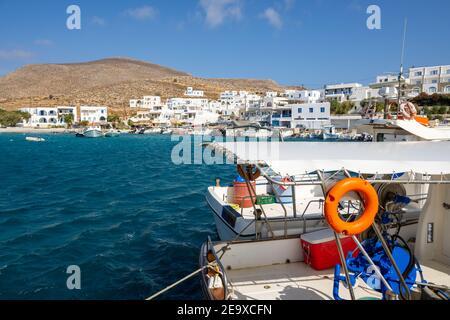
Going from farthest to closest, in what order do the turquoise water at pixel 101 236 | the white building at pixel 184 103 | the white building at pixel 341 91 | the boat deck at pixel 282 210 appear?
1. the white building at pixel 184 103
2. the white building at pixel 341 91
3. the boat deck at pixel 282 210
4. the turquoise water at pixel 101 236

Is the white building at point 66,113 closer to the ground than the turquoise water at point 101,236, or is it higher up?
higher up

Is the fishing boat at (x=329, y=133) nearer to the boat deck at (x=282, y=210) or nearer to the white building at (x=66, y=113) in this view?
the boat deck at (x=282, y=210)

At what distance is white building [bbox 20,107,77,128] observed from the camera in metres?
126

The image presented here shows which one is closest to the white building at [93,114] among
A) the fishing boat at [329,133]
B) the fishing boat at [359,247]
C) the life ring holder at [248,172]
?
the fishing boat at [329,133]

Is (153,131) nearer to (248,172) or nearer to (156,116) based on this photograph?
(156,116)

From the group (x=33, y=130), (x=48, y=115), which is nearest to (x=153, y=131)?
(x=33, y=130)

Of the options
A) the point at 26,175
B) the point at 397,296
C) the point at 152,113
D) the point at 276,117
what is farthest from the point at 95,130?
the point at 397,296

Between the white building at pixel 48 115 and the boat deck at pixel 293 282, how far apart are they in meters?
131

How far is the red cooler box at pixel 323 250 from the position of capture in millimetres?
7293

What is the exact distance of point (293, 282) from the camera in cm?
689

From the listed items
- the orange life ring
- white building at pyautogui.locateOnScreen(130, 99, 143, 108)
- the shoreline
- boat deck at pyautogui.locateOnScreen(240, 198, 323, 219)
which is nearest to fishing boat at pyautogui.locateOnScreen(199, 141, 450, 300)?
the orange life ring

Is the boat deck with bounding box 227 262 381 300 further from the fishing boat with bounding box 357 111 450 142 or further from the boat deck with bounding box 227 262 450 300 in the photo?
the fishing boat with bounding box 357 111 450 142

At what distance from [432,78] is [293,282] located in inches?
4398
